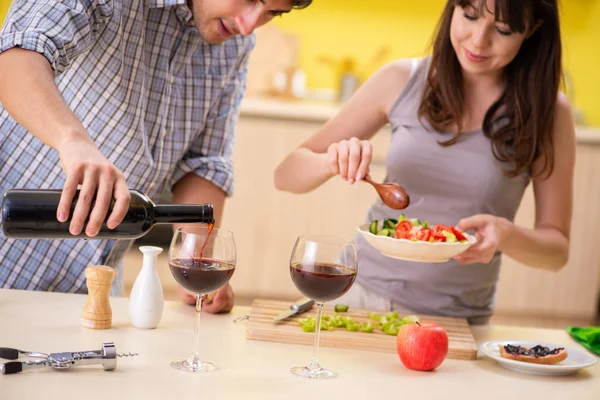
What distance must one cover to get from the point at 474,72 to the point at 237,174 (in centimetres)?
245

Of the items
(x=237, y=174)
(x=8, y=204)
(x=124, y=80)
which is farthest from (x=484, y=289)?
(x=237, y=174)

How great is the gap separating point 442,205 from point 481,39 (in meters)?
0.45

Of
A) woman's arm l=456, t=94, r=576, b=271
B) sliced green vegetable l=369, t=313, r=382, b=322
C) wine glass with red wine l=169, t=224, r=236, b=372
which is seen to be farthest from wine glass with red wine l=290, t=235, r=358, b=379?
woman's arm l=456, t=94, r=576, b=271

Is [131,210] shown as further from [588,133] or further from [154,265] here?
[588,133]

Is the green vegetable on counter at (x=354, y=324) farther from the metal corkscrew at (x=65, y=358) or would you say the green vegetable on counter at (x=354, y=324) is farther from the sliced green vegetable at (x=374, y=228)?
the metal corkscrew at (x=65, y=358)

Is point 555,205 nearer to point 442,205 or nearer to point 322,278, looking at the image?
point 442,205

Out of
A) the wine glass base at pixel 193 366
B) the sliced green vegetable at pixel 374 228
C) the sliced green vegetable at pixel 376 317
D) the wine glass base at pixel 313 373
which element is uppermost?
the sliced green vegetable at pixel 374 228

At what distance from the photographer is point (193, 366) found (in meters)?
1.42

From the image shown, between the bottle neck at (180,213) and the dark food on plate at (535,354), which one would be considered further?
the dark food on plate at (535,354)

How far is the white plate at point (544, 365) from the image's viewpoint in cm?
157

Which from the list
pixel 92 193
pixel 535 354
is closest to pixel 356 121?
pixel 535 354

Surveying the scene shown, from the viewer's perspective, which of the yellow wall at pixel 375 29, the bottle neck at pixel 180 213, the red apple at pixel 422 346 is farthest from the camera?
the yellow wall at pixel 375 29

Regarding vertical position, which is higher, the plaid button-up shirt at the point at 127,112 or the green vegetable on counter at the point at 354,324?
the plaid button-up shirt at the point at 127,112

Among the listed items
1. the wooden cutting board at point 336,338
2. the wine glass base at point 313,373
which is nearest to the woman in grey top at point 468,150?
the wooden cutting board at point 336,338
